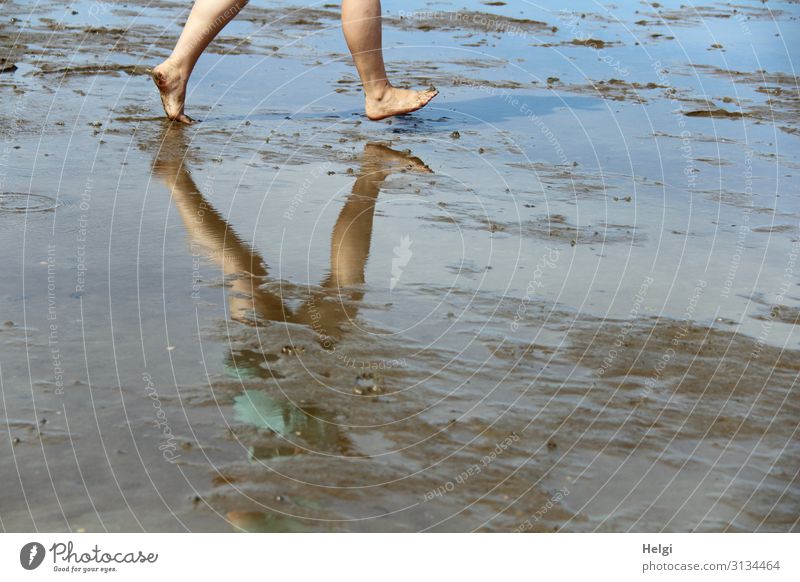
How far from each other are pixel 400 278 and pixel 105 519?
1770mm

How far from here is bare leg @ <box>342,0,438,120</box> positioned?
607 centimetres

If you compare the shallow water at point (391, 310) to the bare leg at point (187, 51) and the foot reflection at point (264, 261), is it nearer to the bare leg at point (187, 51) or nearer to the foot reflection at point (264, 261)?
the foot reflection at point (264, 261)

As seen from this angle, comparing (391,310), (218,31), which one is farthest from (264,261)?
(218,31)

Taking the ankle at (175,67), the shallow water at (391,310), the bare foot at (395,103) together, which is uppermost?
the ankle at (175,67)

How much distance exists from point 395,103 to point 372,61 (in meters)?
0.27

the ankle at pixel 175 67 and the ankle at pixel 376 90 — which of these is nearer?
the ankle at pixel 175 67

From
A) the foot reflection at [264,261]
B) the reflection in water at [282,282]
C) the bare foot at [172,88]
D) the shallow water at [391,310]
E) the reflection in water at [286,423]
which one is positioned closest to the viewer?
the shallow water at [391,310]

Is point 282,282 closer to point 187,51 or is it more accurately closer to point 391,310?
point 391,310

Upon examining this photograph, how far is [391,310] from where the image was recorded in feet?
12.2

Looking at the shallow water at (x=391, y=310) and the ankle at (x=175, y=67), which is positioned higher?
the ankle at (x=175, y=67)

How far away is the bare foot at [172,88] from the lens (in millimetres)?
5984

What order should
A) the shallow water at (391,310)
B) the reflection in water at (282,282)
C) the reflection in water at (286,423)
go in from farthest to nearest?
the reflection in water at (282,282), the reflection in water at (286,423), the shallow water at (391,310)

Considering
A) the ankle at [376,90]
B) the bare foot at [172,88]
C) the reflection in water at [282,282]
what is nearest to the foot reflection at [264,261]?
the reflection in water at [282,282]
